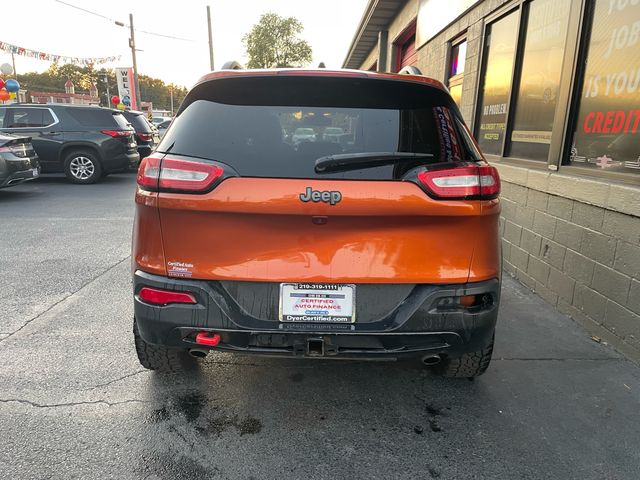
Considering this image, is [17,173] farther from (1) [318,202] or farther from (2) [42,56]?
(2) [42,56]

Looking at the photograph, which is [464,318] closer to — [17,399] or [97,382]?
[97,382]

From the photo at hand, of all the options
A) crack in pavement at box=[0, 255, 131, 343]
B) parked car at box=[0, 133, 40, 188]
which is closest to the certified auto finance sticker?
crack in pavement at box=[0, 255, 131, 343]

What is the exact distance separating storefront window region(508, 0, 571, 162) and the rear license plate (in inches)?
135

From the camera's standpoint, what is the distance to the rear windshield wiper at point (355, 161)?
6.79ft

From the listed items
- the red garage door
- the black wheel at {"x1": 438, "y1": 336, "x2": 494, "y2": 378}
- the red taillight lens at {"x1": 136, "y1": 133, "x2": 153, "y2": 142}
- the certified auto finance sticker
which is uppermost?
the red garage door

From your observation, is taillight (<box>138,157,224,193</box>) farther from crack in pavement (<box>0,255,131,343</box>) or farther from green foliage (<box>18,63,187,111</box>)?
green foliage (<box>18,63,187,111</box>)

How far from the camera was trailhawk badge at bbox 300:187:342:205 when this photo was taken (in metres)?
2.01

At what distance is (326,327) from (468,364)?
42.2 inches

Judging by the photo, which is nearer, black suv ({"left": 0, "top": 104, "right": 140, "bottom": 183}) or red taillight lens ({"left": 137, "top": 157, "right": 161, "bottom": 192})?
red taillight lens ({"left": 137, "top": 157, "right": 161, "bottom": 192})

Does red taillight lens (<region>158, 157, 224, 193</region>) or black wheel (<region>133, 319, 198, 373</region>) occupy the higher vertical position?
red taillight lens (<region>158, 157, 224, 193</region>)

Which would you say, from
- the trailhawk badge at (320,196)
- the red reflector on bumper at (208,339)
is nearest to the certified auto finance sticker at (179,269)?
the red reflector on bumper at (208,339)

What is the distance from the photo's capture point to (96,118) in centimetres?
1106

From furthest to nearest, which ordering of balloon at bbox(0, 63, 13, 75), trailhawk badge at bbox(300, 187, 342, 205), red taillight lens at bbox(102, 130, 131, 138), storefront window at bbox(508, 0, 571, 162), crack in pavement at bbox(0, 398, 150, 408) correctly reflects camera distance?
balloon at bbox(0, 63, 13, 75) → red taillight lens at bbox(102, 130, 131, 138) → storefront window at bbox(508, 0, 571, 162) → crack in pavement at bbox(0, 398, 150, 408) → trailhawk badge at bbox(300, 187, 342, 205)

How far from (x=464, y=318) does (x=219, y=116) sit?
1504mm
